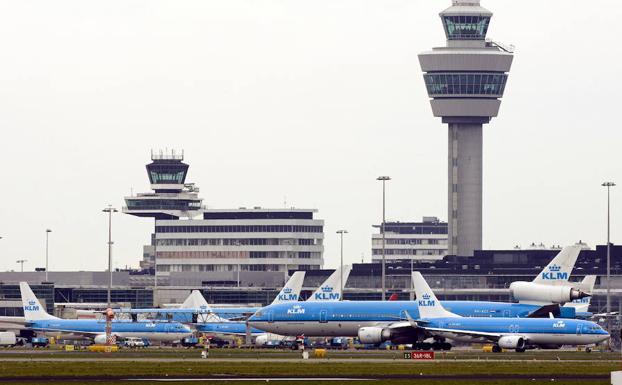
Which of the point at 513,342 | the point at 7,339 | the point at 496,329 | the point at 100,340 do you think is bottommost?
the point at 100,340

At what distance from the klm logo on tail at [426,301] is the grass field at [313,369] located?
1757cm

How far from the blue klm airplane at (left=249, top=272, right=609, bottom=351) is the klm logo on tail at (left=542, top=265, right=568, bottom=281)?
172 inches

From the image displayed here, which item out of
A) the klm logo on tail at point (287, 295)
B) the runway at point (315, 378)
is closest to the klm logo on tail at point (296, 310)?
the klm logo on tail at point (287, 295)

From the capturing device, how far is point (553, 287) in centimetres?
15262

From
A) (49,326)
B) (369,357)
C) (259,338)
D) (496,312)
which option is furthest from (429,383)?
(49,326)

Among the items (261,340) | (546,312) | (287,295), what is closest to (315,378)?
(546,312)

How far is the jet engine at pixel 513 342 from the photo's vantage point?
13550 centimetres

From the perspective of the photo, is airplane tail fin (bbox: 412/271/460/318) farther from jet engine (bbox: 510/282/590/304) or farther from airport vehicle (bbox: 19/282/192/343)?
airport vehicle (bbox: 19/282/192/343)

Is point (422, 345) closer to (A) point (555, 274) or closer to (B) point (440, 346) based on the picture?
(B) point (440, 346)

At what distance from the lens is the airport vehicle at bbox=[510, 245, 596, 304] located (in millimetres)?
151750

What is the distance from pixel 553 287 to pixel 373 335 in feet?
60.7

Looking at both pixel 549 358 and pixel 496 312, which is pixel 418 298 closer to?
pixel 496 312

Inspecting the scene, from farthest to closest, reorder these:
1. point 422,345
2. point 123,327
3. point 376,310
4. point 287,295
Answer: point 287,295, point 123,327, point 376,310, point 422,345

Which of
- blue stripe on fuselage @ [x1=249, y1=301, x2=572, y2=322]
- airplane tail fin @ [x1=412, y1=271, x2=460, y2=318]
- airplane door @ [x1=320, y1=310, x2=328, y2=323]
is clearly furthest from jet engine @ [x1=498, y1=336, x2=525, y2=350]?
airplane door @ [x1=320, y1=310, x2=328, y2=323]
